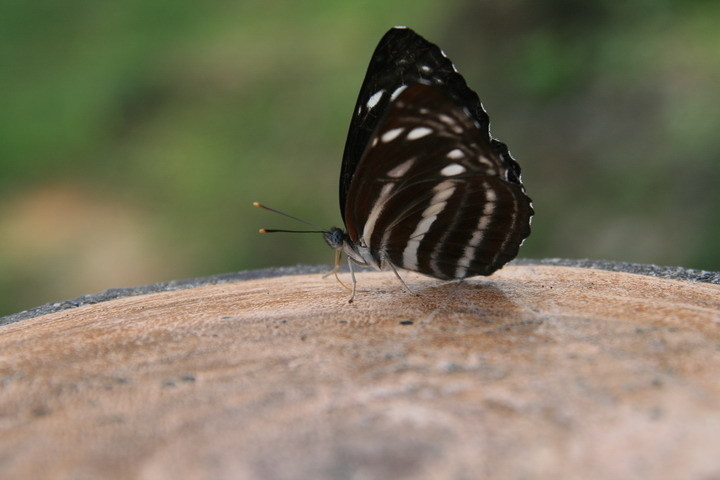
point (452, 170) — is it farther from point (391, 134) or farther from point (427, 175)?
point (391, 134)

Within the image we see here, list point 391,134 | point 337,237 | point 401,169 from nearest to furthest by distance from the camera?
point 391,134 < point 401,169 < point 337,237

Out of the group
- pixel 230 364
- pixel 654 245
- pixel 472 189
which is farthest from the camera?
pixel 654 245

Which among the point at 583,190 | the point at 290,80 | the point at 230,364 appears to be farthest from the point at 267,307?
the point at 290,80

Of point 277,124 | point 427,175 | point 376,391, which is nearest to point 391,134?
point 427,175

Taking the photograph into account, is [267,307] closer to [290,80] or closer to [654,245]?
[654,245]

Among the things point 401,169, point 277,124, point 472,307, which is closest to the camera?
point 472,307

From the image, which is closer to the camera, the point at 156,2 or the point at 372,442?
the point at 372,442

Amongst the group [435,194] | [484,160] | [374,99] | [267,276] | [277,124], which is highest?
[277,124]

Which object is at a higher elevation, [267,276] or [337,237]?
[337,237]
